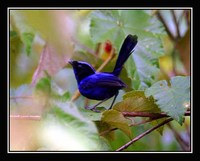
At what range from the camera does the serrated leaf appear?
88 centimetres

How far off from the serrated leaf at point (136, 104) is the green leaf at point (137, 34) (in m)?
0.19

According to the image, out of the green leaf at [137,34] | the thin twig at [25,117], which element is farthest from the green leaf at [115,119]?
the green leaf at [137,34]

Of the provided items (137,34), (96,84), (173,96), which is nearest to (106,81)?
(96,84)

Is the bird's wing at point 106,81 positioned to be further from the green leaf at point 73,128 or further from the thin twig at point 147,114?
the green leaf at point 73,128

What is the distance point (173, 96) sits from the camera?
36.1 inches

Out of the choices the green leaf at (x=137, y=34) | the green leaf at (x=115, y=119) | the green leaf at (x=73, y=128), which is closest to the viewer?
the green leaf at (x=73, y=128)

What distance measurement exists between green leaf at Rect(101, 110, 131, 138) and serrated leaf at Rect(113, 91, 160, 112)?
0.11 feet

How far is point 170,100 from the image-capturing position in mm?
896

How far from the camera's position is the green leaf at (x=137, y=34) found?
3.68 feet

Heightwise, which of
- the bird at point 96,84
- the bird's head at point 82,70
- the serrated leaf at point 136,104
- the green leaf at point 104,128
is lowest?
the green leaf at point 104,128

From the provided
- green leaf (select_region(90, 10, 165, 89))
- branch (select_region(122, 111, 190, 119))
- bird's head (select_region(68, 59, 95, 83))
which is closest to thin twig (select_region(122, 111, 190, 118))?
branch (select_region(122, 111, 190, 119))

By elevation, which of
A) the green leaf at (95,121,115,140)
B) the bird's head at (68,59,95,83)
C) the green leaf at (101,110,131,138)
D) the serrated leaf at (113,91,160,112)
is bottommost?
the green leaf at (95,121,115,140)

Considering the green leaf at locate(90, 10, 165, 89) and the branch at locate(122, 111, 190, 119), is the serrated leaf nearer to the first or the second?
the branch at locate(122, 111, 190, 119)

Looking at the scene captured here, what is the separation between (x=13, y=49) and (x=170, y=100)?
1.64 feet
